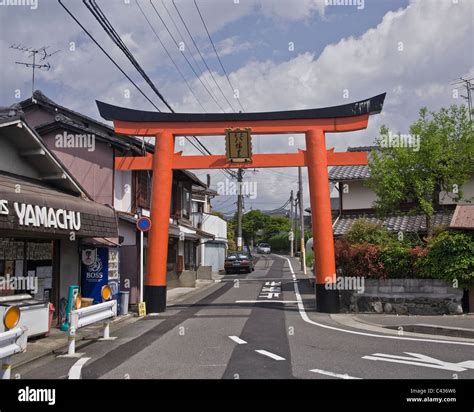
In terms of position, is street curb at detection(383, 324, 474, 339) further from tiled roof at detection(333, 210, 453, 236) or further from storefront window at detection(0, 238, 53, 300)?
storefront window at detection(0, 238, 53, 300)

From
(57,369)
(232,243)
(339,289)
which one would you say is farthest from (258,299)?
(232,243)

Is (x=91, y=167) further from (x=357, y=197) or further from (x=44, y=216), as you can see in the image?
(x=357, y=197)

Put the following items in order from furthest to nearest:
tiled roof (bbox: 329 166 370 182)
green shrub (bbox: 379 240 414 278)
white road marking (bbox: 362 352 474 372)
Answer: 1. tiled roof (bbox: 329 166 370 182)
2. green shrub (bbox: 379 240 414 278)
3. white road marking (bbox: 362 352 474 372)

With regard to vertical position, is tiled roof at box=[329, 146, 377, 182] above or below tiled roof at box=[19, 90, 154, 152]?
below

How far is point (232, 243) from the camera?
5797 cm

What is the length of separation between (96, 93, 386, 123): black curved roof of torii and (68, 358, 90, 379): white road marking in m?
9.05

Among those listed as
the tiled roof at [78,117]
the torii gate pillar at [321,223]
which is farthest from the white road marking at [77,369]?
the tiled roof at [78,117]

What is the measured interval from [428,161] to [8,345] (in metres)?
13.4

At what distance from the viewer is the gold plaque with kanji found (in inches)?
610

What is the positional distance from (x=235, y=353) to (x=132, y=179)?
1183 cm

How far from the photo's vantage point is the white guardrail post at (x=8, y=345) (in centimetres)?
636

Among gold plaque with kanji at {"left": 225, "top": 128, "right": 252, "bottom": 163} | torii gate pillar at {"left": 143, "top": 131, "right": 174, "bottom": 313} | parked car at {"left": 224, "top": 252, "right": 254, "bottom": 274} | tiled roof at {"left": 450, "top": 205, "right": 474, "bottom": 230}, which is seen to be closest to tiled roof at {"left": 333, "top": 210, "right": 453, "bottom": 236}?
tiled roof at {"left": 450, "top": 205, "right": 474, "bottom": 230}

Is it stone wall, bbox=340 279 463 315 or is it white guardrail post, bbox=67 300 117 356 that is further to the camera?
stone wall, bbox=340 279 463 315
